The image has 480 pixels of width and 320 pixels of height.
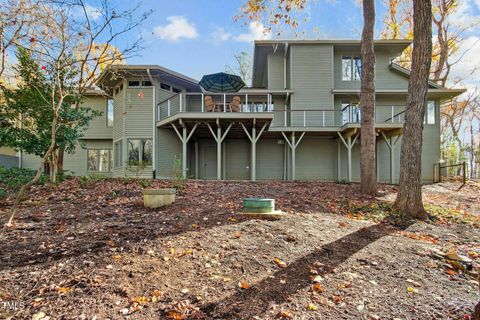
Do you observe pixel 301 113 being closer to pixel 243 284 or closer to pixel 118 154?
pixel 118 154

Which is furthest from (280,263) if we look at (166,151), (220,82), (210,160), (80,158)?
(80,158)

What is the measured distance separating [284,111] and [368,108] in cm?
546

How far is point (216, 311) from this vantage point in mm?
2537

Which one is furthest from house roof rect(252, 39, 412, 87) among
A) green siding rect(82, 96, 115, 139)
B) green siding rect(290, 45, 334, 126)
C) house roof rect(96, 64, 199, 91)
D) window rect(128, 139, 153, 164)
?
green siding rect(82, 96, 115, 139)

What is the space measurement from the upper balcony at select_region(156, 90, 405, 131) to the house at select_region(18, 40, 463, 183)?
51mm

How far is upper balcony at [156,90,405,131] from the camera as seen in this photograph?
13180 mm

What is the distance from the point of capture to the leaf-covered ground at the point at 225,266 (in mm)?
2600

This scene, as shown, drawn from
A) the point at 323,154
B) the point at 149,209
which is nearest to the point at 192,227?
the point at 149,209

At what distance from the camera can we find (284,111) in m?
14.1

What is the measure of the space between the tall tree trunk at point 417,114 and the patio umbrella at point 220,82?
24.9ft

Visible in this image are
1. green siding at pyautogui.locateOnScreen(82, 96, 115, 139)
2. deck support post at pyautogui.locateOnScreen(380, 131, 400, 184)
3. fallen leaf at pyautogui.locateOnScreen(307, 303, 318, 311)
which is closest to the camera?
fallen leaf at pyautogui.locateOnScreen(307, 303, 318, 311)

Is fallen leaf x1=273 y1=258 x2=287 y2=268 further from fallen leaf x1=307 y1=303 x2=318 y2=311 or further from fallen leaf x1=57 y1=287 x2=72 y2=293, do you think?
fallen leaf x1=57 y1=287 x2=72 y2=293

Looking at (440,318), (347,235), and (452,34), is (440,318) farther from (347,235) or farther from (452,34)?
(452,34)

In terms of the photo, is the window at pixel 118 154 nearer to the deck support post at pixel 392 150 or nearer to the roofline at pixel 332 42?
the roofline at pixel 332 42
